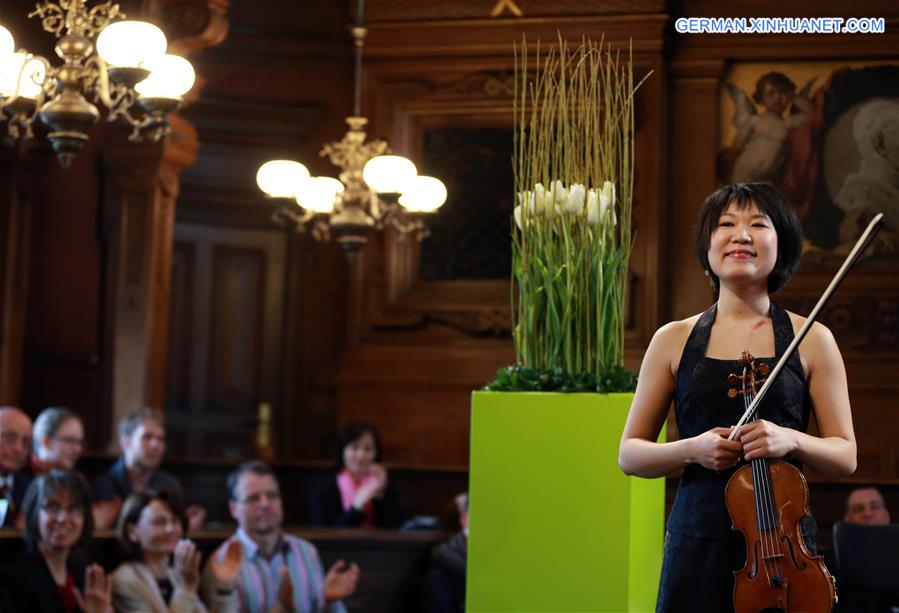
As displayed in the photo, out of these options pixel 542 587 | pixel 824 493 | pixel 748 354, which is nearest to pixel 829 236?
pixel 824 493

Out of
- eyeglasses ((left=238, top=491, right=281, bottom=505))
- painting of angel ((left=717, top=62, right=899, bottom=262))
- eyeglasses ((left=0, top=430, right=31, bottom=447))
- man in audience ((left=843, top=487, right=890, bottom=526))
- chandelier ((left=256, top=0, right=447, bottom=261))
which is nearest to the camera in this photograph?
painting of angel ((left=717, top=62, right=899, bottom=262))

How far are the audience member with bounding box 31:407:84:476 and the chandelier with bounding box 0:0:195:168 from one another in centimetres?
106

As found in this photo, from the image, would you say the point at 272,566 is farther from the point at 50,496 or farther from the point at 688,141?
the point at 688,141

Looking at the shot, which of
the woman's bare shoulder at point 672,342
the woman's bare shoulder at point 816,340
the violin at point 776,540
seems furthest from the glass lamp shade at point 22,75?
the violin at point 776,540

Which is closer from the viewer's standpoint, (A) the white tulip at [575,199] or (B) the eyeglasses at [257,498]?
(A) the white tulip at [575,199]

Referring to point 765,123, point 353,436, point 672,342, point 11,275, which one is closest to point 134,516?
point 353,436

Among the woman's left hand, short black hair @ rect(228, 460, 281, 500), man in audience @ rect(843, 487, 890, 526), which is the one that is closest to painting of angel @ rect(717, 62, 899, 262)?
man in audience @ rect(843, 487, 890, 526)

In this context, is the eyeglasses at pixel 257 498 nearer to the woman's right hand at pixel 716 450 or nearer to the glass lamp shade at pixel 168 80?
the glass lamp shade at pixel 168 80

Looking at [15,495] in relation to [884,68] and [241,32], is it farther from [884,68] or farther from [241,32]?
[241,32]

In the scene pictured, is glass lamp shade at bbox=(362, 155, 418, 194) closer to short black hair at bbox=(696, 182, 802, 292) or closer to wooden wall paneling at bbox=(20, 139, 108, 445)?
wooden wall paneling at bbox=(20, 139, 108, 445)

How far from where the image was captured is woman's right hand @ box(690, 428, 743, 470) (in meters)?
2.03

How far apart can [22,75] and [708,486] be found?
4041mm

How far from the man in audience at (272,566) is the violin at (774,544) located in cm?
311

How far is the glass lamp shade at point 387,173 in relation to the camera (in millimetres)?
6801
